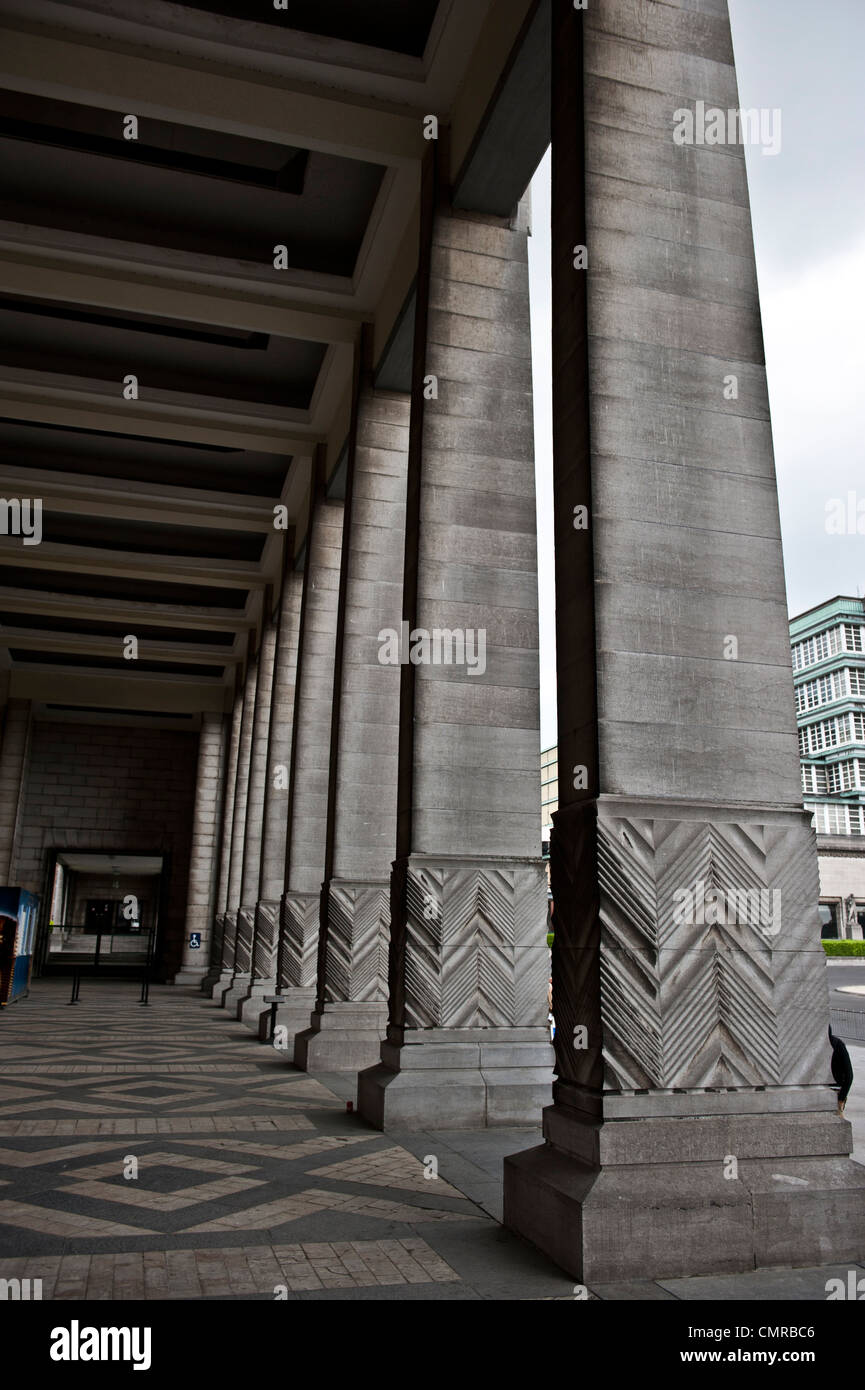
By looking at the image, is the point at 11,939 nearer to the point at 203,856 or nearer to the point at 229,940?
the point at 229,940

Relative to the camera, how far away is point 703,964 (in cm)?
470

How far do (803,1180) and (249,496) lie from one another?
17.2m

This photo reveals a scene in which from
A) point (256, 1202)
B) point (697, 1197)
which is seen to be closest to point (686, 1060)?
point (697, 1197)

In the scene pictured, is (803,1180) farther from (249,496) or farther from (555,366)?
(249,496)

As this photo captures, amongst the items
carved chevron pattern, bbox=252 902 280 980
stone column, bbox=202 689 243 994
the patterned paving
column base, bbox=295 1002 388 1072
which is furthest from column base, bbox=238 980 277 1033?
stone column, bbox=202 689 243 994

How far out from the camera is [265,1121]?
25.8 feet

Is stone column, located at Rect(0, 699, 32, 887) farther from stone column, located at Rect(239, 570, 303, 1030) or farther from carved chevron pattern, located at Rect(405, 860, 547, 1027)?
carved chevron pattern, located at Rect(405, 860, 547, 1027)

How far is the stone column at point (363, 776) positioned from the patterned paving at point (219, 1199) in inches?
33.2

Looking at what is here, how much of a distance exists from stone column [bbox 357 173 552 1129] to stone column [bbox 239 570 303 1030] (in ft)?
29.9

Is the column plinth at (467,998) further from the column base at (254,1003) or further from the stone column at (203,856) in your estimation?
the stone column at (203,856)

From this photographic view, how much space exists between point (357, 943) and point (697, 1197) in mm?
7161

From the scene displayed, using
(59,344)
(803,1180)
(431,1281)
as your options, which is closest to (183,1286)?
(431,1281)

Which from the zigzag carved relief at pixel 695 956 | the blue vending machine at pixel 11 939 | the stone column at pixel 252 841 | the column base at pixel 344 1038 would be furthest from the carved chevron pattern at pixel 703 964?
the blue vending machine at pixel 11 939

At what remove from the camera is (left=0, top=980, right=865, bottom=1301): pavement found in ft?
13.2
